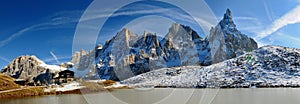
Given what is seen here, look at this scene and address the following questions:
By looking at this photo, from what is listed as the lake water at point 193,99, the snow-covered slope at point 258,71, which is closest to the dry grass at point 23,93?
the lake water at point 193,99

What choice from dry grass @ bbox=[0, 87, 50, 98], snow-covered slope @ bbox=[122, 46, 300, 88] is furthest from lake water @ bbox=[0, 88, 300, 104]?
snow-covered slope @ bbox=[122, 46, 300, 88]

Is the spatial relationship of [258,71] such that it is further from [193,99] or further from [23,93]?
[23,93]

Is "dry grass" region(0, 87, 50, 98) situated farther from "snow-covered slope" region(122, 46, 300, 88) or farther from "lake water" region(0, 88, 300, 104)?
"snow-covered slope" region(122, 46, 300, 88)

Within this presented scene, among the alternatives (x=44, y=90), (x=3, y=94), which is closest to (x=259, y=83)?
(x=44, y=90)

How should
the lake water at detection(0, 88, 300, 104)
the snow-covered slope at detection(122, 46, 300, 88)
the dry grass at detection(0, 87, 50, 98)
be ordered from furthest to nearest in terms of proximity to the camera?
the snow-covered slope at detection(122, 46, 300, 88) → the dry grass at detection(0, 87, 50, 98) → the lake water at detection(0, 88, 300, 104)

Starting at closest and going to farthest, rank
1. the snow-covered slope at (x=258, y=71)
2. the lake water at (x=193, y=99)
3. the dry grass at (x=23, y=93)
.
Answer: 1. the lake water at (x=193, y=99)
2. the dry grass at (x=23, y=93)
3. the snow-covered slope at (x=258, y=71)

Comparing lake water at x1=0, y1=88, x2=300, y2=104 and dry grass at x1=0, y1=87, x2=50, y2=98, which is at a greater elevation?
dry grass at x1=0, y1=87, x2=50, y2=98

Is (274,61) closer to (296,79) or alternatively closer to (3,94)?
(296,79)

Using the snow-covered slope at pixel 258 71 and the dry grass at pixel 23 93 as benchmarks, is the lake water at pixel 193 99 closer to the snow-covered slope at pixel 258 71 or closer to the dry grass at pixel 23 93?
the dry grass at pixel 23 93

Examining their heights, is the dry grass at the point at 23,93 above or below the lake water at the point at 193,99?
above

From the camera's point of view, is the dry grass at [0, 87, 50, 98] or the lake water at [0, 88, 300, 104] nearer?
the lake water at [0, 88, 300, 104]

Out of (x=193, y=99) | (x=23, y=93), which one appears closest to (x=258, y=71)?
(x=193, y=99)
